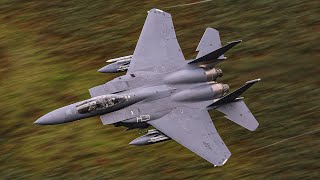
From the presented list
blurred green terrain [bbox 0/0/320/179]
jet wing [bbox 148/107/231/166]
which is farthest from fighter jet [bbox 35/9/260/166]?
blurred green terrain [bbox 0/0/320/179]

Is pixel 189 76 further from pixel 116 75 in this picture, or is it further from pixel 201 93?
pixel 116 75

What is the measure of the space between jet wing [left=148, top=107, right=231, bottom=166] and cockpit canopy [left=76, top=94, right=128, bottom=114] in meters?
1.81

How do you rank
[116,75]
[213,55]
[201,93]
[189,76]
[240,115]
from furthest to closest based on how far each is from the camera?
[116,75] → [213,55] → [189,76] → [201,93] → [240,115]

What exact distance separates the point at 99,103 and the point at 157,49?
4.52 meters

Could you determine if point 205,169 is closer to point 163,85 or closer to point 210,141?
point 210,141

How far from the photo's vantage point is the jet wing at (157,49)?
2877cm

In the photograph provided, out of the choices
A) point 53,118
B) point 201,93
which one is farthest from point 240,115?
point 53,118

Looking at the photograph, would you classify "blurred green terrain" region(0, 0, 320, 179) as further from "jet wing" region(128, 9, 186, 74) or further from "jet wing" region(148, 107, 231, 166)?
"jet wing" region(128, 9, 186, 74)

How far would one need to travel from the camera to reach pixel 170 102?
27.4m

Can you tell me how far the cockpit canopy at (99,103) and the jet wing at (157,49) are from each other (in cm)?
224

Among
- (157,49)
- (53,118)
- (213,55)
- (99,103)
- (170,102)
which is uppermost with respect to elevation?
(157,49)

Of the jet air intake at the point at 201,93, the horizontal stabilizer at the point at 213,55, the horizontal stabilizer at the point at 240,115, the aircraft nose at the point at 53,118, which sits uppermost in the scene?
the horizontal stabilizer at the point at 213,55

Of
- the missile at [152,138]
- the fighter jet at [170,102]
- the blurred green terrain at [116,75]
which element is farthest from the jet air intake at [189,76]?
the blurred green terrain at [116,75]

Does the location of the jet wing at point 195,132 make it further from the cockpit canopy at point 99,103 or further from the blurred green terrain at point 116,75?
the blurred green terrain at point 116,75
